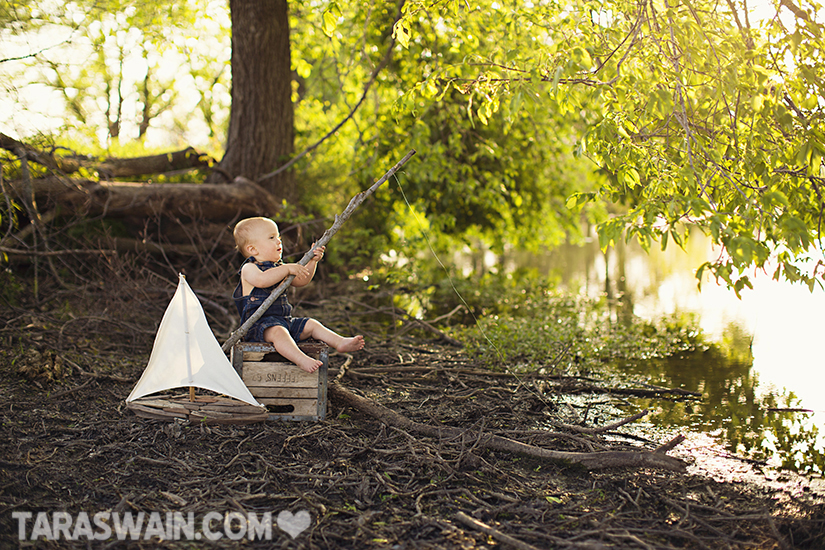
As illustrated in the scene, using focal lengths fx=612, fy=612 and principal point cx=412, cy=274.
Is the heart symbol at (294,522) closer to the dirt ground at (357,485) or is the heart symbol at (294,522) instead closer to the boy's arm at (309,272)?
the dirt ground at (357,485)

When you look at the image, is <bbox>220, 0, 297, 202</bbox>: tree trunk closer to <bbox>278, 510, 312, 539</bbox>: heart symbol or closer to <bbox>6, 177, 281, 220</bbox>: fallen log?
<bbox>6, 177, 281, 220</bbox>: fallen log

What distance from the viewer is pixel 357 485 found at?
3.10 meters

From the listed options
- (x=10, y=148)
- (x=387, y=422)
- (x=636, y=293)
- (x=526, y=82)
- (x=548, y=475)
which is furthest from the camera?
(x=636, y=293)

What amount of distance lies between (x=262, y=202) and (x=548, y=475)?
6654 mm

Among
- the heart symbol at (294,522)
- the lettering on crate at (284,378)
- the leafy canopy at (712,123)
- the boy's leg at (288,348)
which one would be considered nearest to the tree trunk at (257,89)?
the boy's leg at (288,348)

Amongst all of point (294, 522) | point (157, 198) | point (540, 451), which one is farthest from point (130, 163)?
point (540, 451)

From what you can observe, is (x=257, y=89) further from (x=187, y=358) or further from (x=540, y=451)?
(x=540, y=451)

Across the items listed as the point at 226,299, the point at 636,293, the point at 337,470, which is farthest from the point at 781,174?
the point at 636,293

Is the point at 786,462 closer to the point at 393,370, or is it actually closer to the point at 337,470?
the point at 337,470

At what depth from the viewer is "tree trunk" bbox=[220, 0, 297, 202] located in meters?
9.23

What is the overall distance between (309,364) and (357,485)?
100 cm

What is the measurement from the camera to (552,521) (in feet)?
9.09

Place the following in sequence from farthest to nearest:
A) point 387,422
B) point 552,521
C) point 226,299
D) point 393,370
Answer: point 226,299 < point 393,370 < point 387,422 < point 552,521

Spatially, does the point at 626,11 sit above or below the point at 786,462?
above
